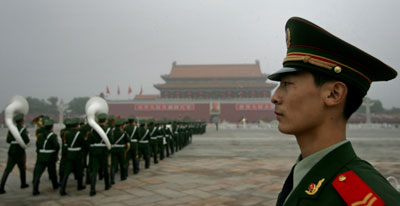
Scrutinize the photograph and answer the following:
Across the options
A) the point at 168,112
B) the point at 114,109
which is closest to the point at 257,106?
the point at 168,112

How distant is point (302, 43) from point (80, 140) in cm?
434

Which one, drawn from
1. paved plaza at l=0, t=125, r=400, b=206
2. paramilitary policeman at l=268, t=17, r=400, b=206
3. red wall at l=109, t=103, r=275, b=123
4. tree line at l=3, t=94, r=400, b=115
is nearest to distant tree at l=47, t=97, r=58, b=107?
tree line at l=3, t=94, r=400, b=115

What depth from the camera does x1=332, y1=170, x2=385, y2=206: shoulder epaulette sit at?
64 centimetres

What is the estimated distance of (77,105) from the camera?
50.8 m

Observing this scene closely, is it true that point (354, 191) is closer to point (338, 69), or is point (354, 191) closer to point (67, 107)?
point (338, 69)

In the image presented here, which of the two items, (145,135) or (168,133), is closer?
(145,135)

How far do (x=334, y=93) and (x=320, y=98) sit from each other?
0.14 ft

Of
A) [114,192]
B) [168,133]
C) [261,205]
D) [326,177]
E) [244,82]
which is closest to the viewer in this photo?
[326,177]

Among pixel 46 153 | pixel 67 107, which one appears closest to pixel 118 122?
pixel 46 153

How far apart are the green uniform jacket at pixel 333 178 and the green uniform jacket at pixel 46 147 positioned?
14.8ft

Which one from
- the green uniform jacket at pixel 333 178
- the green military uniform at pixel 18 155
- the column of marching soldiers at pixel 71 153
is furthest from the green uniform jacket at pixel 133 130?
the green uniform jacket at pixel 333 178

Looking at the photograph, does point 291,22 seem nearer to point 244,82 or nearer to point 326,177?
point 326,177

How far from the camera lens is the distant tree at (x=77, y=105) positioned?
162ft

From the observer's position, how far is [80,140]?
445 centimetres
